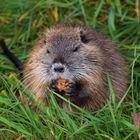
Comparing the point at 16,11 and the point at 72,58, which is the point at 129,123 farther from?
the point at 16,11

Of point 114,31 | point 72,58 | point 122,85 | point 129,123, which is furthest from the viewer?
point 114,31

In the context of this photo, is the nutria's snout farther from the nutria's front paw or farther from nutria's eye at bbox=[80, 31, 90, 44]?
nutria's eye at bbox=[80, 31, 90, 44]

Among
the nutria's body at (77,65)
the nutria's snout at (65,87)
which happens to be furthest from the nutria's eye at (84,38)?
the nutria's snout at (65,87)

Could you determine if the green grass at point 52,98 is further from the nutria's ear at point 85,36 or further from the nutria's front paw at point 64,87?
the nutria's ear at point 85,36

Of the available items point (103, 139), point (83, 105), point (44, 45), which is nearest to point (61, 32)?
point (44, 45)

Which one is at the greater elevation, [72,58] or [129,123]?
[72,58]

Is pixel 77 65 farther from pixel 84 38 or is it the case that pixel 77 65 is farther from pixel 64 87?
Answer: pixel 84 38

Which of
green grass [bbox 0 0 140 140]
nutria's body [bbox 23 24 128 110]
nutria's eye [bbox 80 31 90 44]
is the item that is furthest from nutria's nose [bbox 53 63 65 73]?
nutria's eye [bbox 80 31 90 44]
